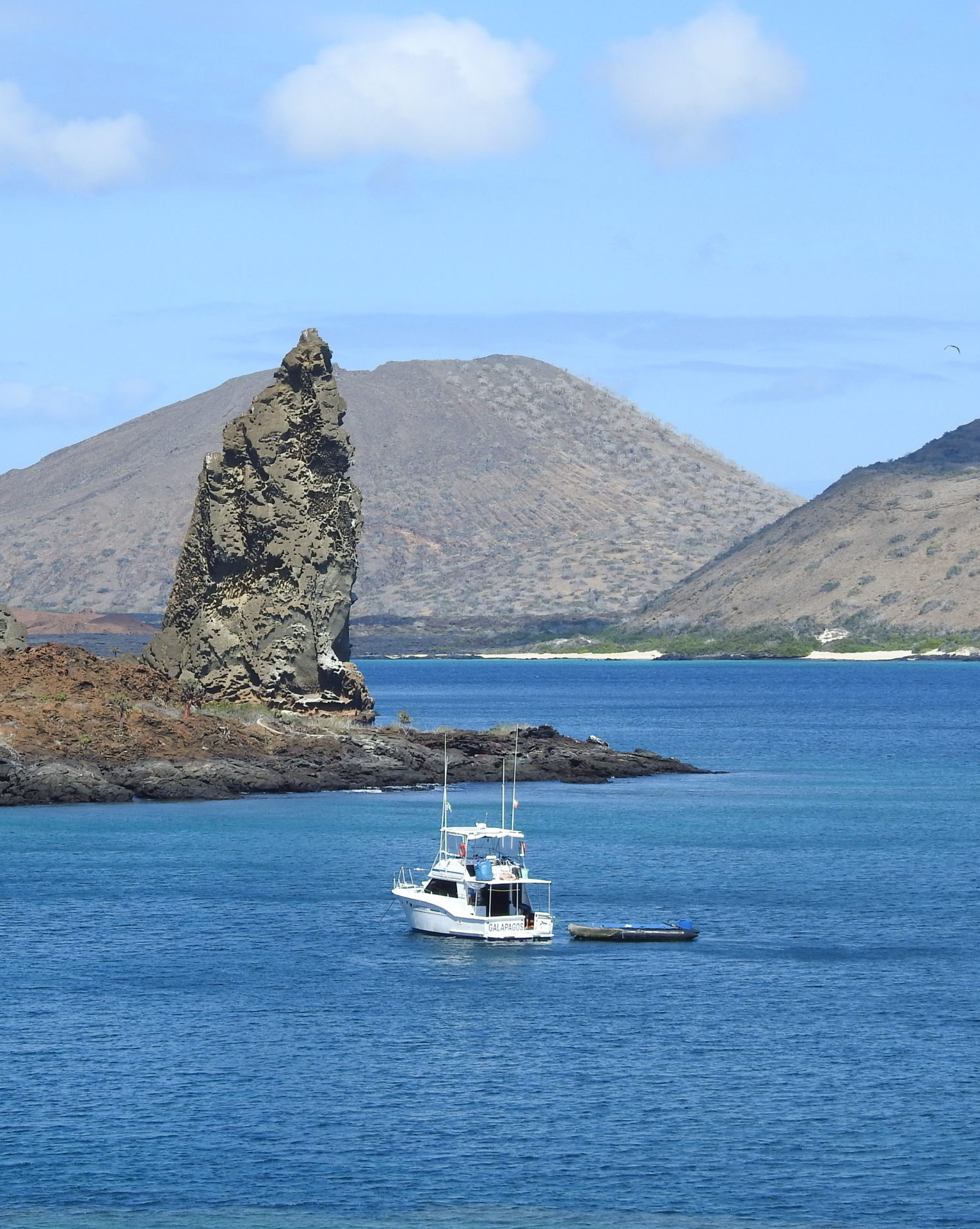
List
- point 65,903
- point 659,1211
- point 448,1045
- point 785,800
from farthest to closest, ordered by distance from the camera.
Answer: point 785,800 < point 65,903 < point 448,1045 < point 659,1211

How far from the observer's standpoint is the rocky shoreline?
91000 millimetres

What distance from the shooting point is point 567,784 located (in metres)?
105

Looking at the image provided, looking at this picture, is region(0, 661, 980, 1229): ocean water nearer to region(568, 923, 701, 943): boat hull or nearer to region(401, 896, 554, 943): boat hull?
region(401, 896, 554, 943): boat hull

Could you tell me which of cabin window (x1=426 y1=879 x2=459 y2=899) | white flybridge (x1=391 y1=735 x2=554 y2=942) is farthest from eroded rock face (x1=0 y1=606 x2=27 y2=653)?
white flybridge (x1=391 y1=735 x2=554 y2=942)

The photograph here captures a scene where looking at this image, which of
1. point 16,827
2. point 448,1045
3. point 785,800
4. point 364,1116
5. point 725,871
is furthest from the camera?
point 785,800

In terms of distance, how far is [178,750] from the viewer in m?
94.8

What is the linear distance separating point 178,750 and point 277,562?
14.6 meters

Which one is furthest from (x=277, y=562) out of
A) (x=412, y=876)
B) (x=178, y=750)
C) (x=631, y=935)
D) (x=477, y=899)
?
(x=631, y=935)

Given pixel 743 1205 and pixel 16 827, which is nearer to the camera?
pixel 743 1205

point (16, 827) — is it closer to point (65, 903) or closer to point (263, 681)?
point (65, 903)

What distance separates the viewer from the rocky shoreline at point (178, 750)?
9100 cm

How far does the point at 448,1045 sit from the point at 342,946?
451 inches

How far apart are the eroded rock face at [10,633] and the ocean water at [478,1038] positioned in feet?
92.1

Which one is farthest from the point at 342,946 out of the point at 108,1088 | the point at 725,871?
the point at 725,871
